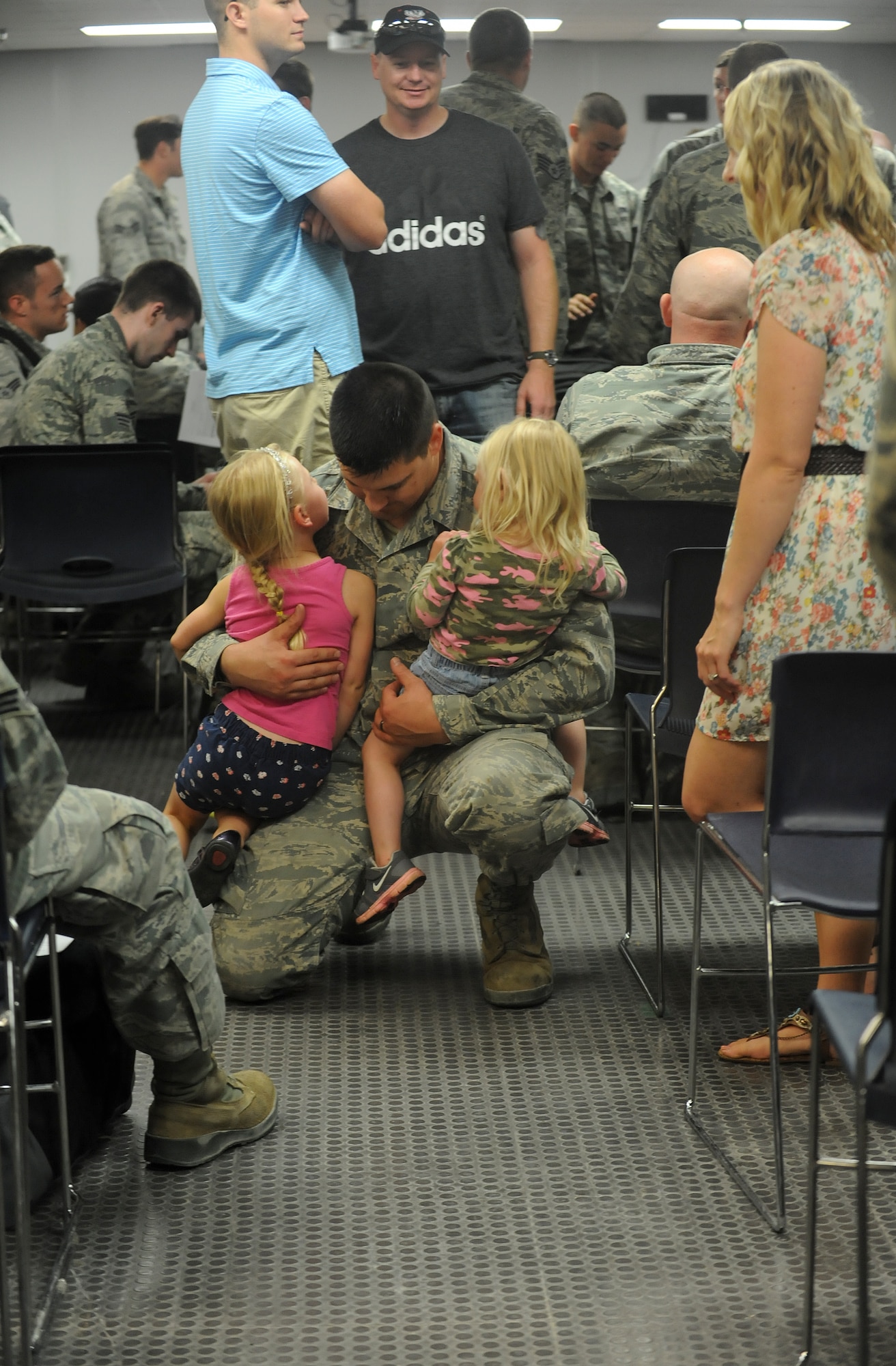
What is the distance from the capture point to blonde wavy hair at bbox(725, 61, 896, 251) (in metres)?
1.93

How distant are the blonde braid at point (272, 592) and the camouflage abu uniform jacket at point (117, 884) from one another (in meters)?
0.90

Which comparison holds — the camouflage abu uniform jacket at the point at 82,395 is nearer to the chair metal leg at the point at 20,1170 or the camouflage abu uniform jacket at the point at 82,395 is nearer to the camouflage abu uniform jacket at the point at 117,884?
the camouflage abu uniform jacket at the point at 117,884

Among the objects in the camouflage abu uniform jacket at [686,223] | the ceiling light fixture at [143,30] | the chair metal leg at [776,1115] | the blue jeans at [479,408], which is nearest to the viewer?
the chair metal leg at [776,1115]

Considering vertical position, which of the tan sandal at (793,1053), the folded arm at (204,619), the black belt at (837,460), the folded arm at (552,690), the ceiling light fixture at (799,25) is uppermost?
the ceiling light fixture at (799,25)

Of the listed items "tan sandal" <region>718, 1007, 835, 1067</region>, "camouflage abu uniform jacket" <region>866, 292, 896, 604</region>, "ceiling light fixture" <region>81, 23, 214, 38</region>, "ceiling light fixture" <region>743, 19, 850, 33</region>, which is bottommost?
"tan sandal" <region>718, 1007, 835, 1067</region>

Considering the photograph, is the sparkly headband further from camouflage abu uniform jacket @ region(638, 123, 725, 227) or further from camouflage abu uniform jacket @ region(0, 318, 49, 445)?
camouflage abu uniform jacket @ region(0, 318, 49, 445)

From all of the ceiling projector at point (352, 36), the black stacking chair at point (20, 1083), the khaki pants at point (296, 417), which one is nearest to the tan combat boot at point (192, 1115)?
the black stacking chair at point (20, 1083)

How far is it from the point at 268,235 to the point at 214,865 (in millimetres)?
1535

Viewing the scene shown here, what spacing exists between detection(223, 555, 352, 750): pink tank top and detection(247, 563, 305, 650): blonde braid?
1cm

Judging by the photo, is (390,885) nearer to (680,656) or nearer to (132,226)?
(680,656)

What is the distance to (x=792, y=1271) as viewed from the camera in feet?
5.64

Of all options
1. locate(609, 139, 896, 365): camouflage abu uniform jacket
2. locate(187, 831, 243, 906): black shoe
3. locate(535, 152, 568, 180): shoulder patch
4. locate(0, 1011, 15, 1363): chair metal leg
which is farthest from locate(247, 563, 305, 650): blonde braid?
locate(535, 152, 568, 180): shoulder patch

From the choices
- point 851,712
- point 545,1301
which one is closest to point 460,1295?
point 545,1301

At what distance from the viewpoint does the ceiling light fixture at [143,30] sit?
28.8 ft
